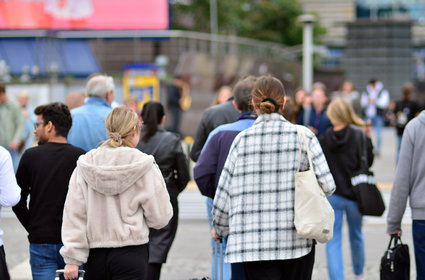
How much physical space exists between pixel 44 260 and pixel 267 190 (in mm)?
1673

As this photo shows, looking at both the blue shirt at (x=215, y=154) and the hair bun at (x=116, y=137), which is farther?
the blue shirt at (x=215, y=154)

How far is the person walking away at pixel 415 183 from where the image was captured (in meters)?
5.98

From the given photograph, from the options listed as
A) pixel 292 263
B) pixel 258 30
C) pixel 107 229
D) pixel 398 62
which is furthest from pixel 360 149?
pixel 258 30

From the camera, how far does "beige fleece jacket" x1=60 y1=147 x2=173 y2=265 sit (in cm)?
494

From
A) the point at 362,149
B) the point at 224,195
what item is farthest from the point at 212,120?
the point at 224,195

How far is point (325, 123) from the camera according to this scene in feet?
39.6

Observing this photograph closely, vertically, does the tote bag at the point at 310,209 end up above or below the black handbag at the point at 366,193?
above

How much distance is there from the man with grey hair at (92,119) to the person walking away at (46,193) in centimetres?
180

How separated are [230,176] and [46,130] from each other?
4.62 feet

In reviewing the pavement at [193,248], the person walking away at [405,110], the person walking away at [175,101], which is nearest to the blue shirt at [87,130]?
the pavement at [193,248]

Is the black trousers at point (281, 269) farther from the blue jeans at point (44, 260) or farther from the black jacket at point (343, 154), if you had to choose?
the black jacket at point (343, 154)

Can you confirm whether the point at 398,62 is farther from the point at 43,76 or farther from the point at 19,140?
the point at 19,140

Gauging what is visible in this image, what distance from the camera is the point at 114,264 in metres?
4.97

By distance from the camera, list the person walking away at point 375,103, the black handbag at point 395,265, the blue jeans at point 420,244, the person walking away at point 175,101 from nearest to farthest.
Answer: the blue jeans at point 420,244, the black handbag at point 395,265, the person walking away at point 375,103, the person walking away at point 175,101
